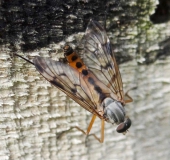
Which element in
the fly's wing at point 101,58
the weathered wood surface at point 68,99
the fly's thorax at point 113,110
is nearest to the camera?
the weathered wood surface at point 68,99

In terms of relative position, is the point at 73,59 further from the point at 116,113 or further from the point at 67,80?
the point at 116,113

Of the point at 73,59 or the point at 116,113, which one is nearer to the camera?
the point at 73,59

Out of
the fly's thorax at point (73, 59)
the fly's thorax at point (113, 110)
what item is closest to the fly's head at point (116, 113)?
the fly's thorax at point (113, 110)

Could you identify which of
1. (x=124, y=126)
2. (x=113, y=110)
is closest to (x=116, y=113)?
(x=113, y=110)

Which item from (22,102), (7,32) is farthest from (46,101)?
(7,32)

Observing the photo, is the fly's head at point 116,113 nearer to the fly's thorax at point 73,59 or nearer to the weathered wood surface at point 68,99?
the weathered wood surface at point 68,99

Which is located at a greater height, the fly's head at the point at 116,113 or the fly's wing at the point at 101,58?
the fly's wing at the point at 101,58

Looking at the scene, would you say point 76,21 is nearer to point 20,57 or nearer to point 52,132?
point 20,57
